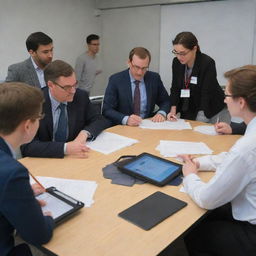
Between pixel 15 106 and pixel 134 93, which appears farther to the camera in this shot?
pixel 134 93

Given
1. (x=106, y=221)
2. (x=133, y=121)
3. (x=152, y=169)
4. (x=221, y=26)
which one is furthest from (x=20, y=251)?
(x=221, y=26)

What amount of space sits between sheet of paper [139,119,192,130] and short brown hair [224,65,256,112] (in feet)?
3.84

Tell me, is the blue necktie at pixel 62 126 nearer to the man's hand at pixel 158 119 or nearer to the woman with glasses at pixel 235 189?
the man's hand at pixel 158 119

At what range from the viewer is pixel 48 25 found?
485 cm

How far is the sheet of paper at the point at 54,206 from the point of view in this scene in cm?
126

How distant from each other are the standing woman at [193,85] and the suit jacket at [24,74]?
4.42 ft

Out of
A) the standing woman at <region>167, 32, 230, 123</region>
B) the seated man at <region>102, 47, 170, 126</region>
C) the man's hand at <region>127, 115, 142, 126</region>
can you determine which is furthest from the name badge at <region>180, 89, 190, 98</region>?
the man's hand at <region>127, 115, 142, 126</region>

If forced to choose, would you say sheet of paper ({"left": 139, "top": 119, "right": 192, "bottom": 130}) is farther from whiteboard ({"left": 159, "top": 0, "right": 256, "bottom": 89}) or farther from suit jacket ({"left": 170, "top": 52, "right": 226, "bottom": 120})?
whiteboard ({"left": 159, "top": 0, "right": 256, "bottom": 89})

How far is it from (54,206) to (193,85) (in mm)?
1990

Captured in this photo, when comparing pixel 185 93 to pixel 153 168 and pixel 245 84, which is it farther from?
pixel 245 84

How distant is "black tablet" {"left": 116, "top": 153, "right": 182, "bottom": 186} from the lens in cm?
157

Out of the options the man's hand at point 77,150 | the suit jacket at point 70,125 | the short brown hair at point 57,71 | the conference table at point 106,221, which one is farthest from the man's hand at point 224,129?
the short brown hair at point 57,71

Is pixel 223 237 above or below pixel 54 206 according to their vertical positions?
below

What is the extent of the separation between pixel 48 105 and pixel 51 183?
2.50ft
